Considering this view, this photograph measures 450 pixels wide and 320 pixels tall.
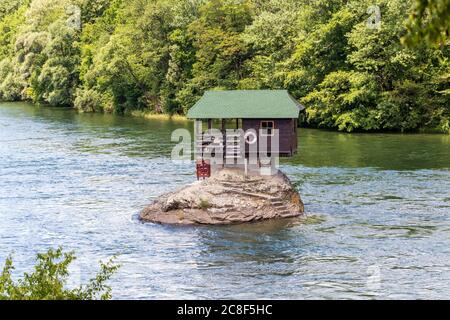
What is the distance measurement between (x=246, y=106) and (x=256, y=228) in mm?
8512

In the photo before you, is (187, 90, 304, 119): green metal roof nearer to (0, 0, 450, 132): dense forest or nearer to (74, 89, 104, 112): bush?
(0, 0, 450, 132): dense forest

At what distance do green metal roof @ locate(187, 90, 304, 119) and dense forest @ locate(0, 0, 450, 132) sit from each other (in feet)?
66.6

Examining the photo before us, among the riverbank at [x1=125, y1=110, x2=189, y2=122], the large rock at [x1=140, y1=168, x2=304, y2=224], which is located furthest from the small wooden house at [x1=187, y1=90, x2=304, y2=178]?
the riverbank at [x1=125, y1=110, x2=189, y2=122]

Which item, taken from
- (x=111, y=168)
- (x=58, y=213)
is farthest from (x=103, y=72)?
(x=58, y=213)

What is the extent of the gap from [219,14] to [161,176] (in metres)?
47.1

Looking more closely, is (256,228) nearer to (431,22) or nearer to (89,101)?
(431,22)

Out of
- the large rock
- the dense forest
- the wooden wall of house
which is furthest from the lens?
the dense forest

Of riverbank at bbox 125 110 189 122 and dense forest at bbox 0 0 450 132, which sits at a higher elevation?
dense forest at bbox 0 0 450 132

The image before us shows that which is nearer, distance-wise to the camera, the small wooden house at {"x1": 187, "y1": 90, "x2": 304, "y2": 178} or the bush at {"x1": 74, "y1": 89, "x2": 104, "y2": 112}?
the small wooden house at {"x1": 187, "y1": 90, "x2": 304, "y2": 178}

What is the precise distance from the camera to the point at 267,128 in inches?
1789

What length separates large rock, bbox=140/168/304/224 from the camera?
137ft

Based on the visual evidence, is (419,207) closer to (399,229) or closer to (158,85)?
(399,229)

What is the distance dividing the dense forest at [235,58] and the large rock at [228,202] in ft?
82.1
